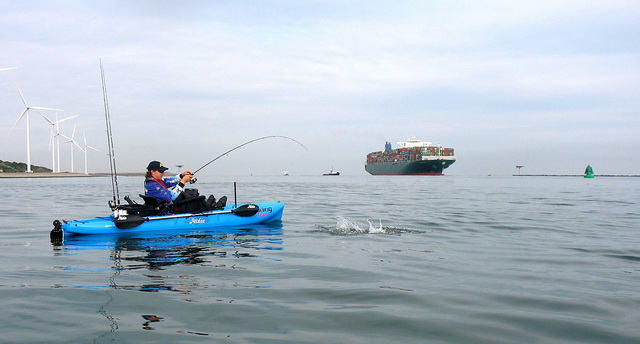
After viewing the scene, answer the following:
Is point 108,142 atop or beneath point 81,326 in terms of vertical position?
atop

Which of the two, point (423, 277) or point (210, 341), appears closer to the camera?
point (210, 341)

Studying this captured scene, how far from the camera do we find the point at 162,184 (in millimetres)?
11445

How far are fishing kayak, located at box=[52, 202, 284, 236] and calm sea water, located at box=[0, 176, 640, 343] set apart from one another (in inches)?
14.7

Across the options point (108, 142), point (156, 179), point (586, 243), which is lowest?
point (586, 243)

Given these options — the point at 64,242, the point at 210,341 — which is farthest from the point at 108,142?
the point at 210,341

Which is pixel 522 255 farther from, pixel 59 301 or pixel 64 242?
pixel 64 242

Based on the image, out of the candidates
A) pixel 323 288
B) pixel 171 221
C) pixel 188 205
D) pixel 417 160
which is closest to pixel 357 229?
pixel 188 205

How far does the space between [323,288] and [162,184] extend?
7021mm

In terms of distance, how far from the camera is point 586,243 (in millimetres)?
9852

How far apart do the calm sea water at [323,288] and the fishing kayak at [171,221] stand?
1.23 feet

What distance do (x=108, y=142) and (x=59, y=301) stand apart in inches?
341

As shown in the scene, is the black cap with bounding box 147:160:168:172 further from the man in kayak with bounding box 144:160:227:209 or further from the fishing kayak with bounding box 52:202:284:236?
the fishing kayak with bounding box 52:202:284:236

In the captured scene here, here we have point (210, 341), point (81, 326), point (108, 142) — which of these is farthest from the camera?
point (108, 142)

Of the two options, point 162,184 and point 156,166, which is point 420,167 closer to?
point 162,184
